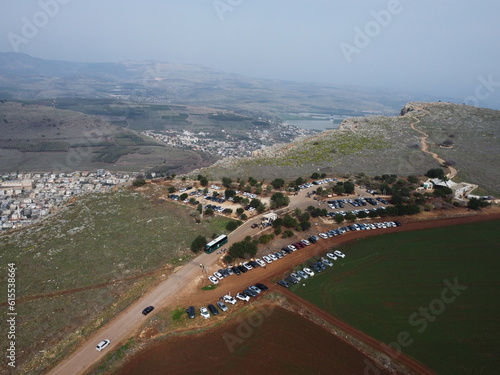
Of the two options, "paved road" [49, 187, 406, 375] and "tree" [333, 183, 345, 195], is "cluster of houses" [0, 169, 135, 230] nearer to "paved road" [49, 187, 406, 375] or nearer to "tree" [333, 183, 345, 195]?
"paved road" [49, 187, 406, 375]

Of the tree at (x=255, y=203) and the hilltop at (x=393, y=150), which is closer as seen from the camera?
the tree at (x=255, y=203)

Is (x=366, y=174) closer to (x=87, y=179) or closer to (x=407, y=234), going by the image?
(x=407, y=234)

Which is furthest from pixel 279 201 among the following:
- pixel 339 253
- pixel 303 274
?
pixel 303 274

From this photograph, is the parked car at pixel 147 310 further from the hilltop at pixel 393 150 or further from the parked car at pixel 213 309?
the hilltop at pixel 393 150

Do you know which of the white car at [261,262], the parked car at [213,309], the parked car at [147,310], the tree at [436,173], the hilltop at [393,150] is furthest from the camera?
the hilltop at [393,150]
